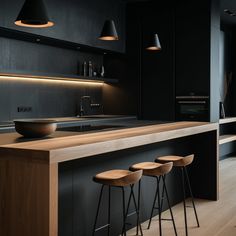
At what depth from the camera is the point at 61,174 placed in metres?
2.92

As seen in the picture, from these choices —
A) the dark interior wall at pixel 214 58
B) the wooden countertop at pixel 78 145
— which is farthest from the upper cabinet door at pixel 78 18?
the wooden countertop at pixel 78 145

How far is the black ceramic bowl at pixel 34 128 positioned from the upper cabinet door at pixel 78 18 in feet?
6.73

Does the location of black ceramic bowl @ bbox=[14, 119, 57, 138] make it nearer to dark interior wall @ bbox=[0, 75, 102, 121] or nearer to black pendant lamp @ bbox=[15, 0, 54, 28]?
black pendant lamp @ bbox=[15, 0, 54, 28]

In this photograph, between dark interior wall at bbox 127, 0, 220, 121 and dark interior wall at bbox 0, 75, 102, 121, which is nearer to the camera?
dark interior wall at bbox 0, 75, 102, 121

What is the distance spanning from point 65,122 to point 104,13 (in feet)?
6.86

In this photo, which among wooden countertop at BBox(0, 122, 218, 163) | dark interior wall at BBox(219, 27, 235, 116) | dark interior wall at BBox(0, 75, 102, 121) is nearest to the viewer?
wooden countertop at BBox(0, 122, 218, 163)

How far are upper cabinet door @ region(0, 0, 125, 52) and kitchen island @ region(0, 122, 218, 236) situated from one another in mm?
2093

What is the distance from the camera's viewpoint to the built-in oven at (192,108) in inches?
246

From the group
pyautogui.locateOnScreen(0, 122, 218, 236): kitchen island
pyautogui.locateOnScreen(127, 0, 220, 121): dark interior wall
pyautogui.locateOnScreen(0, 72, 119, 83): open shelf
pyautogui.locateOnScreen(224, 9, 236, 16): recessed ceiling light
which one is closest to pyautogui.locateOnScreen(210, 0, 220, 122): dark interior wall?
pyautogui.locateOnScreen(127, 0, 220, 121): dark interior wall

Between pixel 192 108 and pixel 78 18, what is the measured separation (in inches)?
88.2

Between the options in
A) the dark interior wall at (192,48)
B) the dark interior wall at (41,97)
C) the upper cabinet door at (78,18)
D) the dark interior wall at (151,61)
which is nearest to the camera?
the upper cabinet door at (78,18)

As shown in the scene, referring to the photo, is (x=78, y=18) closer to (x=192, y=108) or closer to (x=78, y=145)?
(x=192, y=108)

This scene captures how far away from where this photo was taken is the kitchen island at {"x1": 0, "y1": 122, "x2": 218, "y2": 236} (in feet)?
7.57

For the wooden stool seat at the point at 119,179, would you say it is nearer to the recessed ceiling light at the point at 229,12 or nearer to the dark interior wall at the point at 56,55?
the dark interior wall at the point at 56,55
